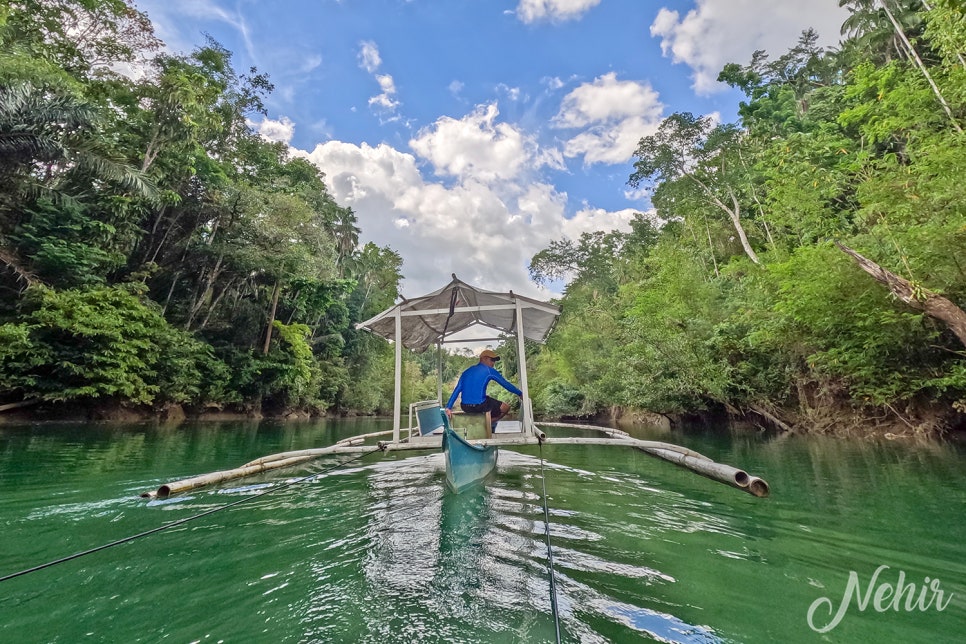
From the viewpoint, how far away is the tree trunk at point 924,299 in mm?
6664

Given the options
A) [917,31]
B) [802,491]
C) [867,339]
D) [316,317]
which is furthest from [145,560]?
[917,31]

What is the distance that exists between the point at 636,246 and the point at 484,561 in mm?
26103

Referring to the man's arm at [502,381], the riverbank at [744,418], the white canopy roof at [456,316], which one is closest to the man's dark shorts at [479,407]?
the man's arm at [502,381]

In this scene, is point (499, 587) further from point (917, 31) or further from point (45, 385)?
point (917, 31)

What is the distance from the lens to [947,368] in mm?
8211

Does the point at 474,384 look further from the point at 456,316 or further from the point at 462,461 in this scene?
the point at 456,316

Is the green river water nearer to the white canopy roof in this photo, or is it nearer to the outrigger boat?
the outrigger boat

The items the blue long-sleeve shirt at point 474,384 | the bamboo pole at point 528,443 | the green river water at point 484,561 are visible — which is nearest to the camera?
the green river water at point 484,561

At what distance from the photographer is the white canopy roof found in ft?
20.0

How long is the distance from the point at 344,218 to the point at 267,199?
15246mm

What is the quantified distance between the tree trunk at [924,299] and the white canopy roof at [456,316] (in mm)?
5160

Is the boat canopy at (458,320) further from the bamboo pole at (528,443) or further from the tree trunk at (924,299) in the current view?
the tree trunk at (924,299)

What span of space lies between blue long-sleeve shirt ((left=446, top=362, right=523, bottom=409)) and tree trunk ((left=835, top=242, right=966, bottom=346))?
20.1 ft

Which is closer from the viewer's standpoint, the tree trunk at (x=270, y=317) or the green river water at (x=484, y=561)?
the green river water at (x=484, y=561)
